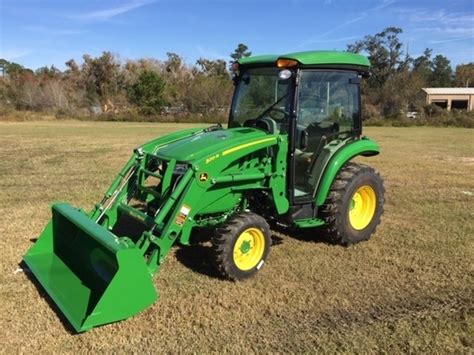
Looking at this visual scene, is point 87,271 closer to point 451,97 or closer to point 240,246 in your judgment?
point 240,246

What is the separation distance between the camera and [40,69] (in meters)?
77.1

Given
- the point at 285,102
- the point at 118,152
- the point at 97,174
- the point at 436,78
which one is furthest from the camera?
the point at 436,78

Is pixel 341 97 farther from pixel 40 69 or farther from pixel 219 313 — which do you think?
pixel 40 69

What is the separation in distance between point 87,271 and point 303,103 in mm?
2866

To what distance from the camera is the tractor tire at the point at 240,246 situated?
4.57 m

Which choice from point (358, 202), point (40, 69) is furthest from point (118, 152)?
point (40, 69)

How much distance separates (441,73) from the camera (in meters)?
85.8

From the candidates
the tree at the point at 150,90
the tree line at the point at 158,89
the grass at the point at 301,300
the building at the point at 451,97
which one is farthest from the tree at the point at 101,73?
the grass at the point at 301,300

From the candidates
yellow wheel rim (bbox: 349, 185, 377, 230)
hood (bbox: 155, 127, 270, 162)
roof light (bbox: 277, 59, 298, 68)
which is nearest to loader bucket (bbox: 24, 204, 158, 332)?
hood (bbox: 155, 127, 270, 162)

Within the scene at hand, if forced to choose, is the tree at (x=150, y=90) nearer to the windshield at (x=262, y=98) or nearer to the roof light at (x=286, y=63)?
the windshield at (x=262, y=98)

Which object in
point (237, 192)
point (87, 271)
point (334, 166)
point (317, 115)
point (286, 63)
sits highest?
point (286, 63)

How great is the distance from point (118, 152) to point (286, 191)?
11905 mm

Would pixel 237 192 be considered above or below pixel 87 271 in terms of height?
above

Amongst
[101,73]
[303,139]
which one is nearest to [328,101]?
[303,139]
